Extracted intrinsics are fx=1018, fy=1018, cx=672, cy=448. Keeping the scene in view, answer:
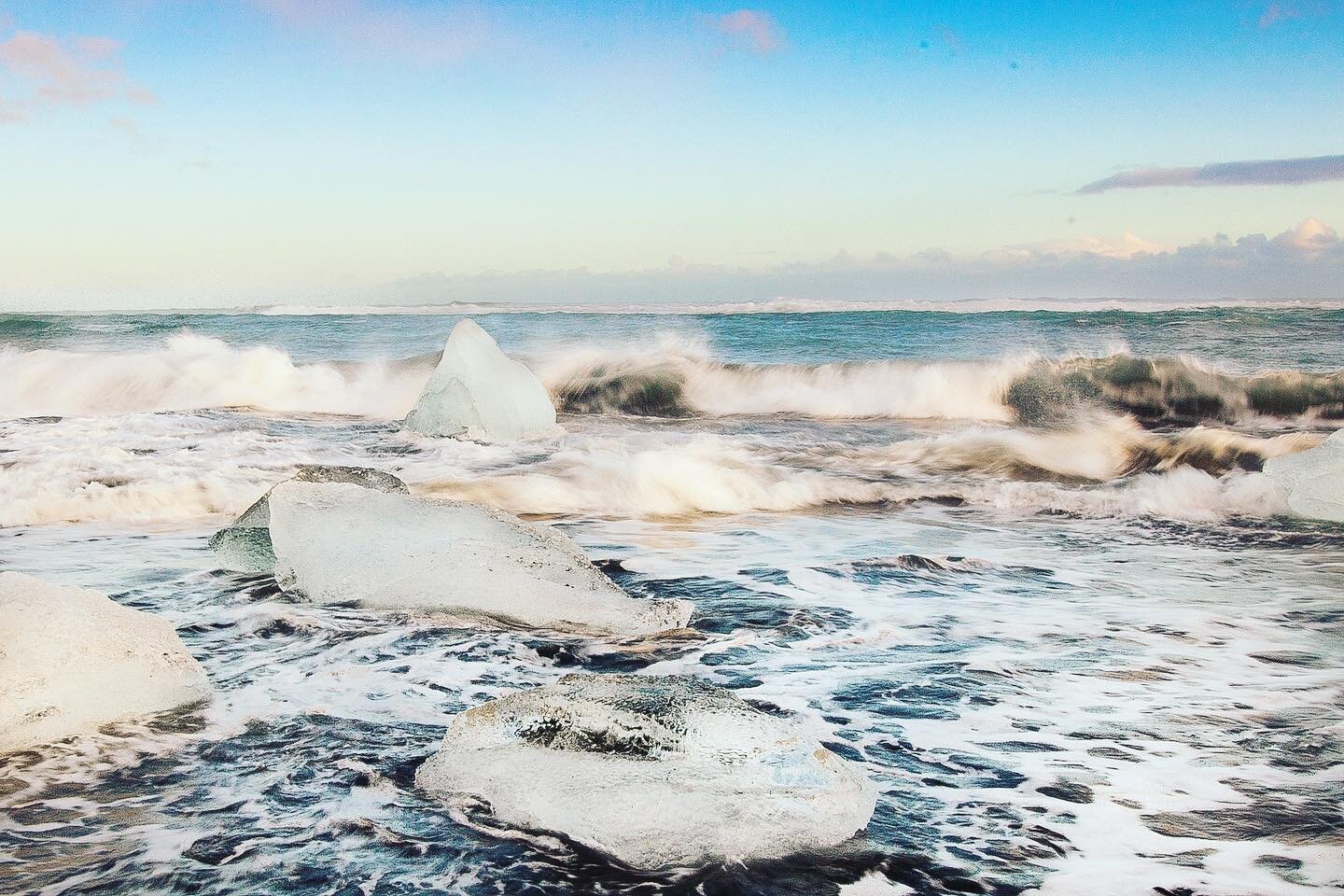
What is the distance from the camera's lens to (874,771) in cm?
247

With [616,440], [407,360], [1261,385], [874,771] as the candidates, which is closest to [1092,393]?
[1261,385]

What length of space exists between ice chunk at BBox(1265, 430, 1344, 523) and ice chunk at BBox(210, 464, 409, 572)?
5551mm

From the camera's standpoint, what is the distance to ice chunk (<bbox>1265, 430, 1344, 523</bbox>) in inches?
249

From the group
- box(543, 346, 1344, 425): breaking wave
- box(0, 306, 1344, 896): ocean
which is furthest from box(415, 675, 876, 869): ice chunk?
box(543, 346, 1344, 425): breaking wave

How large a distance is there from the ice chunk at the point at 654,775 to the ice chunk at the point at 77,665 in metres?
0.97

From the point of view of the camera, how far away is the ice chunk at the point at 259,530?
4.35 metres

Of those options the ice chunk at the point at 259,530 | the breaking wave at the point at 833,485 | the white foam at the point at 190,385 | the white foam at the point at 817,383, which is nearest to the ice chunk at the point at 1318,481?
the breaking wave at the point at 833,485

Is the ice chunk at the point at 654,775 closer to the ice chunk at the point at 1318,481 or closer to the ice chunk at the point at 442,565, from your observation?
the ice chunk at the point at 442,565

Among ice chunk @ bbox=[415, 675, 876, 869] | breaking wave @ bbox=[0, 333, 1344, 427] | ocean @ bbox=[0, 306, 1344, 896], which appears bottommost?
ocean @ bbox=[0, 306, 1344, 896]

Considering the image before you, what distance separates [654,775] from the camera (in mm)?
2164

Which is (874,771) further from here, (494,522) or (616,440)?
(616,440)

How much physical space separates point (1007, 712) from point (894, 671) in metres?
0.44

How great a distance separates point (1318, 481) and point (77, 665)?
677 cm

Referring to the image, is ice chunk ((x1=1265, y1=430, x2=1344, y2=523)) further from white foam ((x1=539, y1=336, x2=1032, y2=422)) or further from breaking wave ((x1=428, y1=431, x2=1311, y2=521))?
white foam ((x1=539, y1=336, x2=1032, y2=422))
